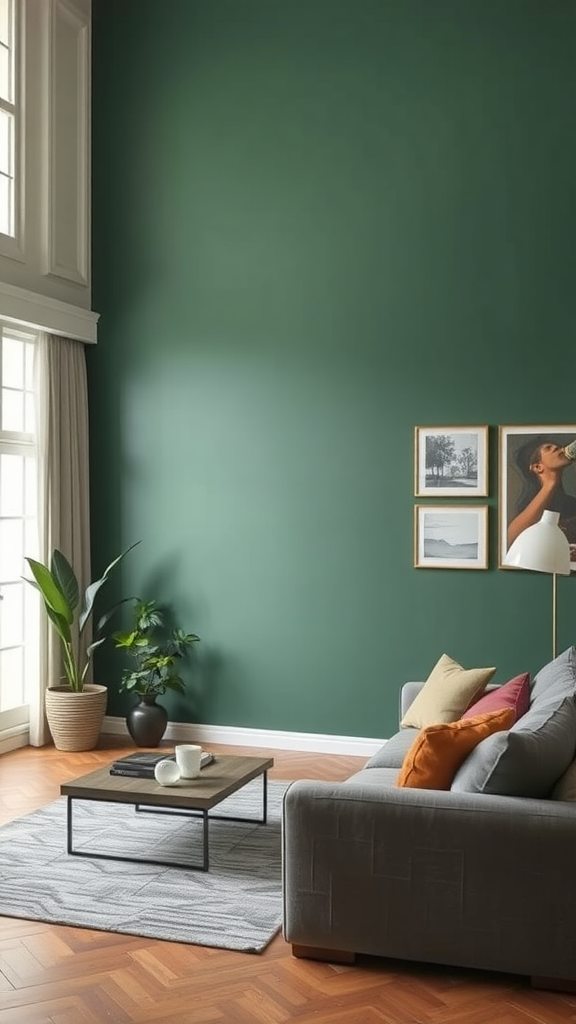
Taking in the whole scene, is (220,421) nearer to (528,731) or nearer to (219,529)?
(219,529)

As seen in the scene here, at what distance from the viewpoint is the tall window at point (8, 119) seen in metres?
6.18

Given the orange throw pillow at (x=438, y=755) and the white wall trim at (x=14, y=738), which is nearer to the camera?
the orange throw pillow at (x=438, y=755)

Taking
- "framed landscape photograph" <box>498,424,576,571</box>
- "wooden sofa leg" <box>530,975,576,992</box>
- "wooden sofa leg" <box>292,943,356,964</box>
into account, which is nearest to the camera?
"wooden sofa leg" <box>530,975,576,992</box>

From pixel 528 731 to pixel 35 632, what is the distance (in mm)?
3995

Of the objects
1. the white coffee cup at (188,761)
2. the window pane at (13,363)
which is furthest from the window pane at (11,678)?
the white coffee cup at (188,761)

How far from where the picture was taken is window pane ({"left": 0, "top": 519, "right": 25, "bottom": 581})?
21.0 ft

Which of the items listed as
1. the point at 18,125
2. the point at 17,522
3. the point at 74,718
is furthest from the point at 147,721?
the point at 18,125

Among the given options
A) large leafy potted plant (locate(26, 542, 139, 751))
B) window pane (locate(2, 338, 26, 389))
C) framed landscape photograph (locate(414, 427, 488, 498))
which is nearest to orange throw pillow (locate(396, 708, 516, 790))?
framed landscape photograph (locate(414, 427, 488, 498))

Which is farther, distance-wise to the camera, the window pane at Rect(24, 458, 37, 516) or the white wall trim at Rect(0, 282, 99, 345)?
the window pane at Rect(24, 458, 37, 516)

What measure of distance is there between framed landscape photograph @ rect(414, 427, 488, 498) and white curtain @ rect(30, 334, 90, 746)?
2219 millimetres

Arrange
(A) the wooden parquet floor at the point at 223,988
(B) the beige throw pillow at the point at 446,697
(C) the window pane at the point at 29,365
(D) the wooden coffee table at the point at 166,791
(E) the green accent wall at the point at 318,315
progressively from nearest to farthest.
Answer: (A) the wooden parquet floor at the point at 223,988, (D) the wooden coffee table at the point at 166,791, (B) the beige throw pillow at the point at 446,697, (E) the green accent wall at the point at 318,315, (C) the window pane at the point at 29,365

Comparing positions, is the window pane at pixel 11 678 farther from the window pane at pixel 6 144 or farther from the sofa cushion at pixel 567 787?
the sofa cushion at pixel 567 787

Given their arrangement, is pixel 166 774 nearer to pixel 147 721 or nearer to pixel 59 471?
A: pixel 147 721

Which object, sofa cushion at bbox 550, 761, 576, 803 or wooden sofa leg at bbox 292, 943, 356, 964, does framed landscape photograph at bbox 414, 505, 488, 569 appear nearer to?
sofa cushion at bbox 550, 761, 576, 803
